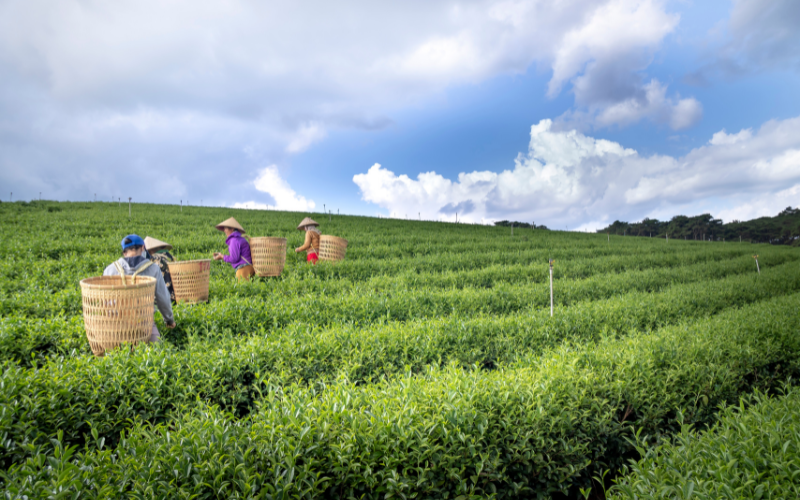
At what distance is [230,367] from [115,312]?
191cm

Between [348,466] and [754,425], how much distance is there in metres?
3.39

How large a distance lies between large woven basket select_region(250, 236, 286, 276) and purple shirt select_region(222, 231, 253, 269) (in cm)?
Answer: 15

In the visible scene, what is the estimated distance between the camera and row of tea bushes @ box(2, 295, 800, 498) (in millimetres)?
2375

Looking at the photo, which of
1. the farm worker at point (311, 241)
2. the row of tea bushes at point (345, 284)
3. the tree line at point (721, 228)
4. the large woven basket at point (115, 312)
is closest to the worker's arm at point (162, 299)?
the large woven basket at point (115, 312)

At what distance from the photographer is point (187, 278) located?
7668mm

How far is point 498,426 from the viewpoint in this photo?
3.12m

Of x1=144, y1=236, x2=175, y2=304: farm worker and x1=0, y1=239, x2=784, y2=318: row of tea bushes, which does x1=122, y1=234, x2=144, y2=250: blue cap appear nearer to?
x1=144, y1=236, x2=175, y2=304: farm worker

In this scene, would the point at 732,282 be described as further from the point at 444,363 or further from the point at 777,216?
the point at 777,216

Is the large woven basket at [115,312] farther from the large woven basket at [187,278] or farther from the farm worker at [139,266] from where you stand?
the large woven basket at [187,278]

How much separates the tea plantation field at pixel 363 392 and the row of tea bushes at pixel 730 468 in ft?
0.41

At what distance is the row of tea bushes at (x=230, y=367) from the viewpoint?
3469 mm

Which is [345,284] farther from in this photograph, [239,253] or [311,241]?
[239,253]

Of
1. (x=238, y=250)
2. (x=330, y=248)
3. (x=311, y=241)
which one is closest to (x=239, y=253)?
(x=238, y=250)

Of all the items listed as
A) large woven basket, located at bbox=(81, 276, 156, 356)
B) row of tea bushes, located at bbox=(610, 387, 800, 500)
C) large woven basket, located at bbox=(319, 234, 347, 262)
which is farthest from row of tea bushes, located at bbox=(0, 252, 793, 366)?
row of tea bushes, located at bbox=(610, 387, 800, 500)
